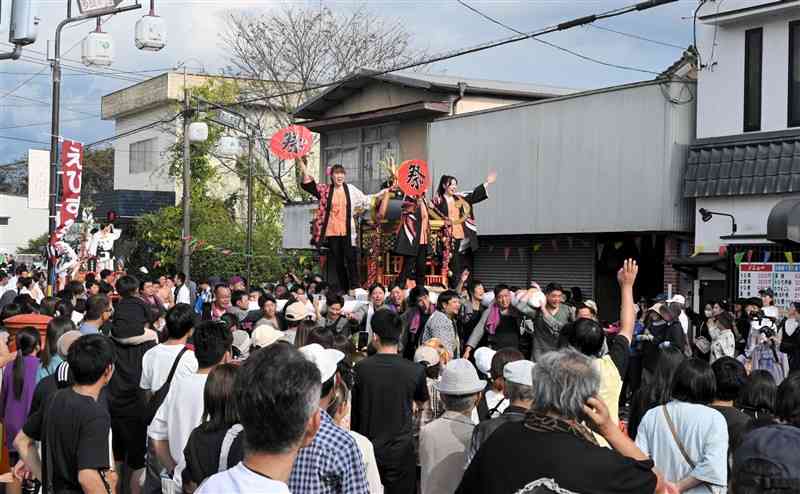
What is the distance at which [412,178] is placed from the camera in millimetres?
16500

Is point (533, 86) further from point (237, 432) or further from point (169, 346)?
point (237, 432)

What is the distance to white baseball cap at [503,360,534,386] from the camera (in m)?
5.27

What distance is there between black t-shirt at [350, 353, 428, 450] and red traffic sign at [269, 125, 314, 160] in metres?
9.87

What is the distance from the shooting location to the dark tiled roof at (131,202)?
42.9 meters

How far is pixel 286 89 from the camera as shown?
1604 inches

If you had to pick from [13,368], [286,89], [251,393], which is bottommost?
[13,368]

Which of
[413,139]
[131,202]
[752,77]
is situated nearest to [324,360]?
[752,77]

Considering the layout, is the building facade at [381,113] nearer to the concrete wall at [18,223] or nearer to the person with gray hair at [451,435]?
the person with gray hair at [451,435]

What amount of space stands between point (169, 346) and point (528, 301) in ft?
15.5

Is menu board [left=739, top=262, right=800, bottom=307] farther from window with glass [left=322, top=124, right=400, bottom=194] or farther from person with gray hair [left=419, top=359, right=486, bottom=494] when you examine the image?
person with gray hair [left=419, top=359, right=486, bottom=494]

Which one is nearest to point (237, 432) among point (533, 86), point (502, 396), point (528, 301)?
point (502, 396)

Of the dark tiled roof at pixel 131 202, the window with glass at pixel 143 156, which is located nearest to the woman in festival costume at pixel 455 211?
the dark tiled roof at pixel 131 202

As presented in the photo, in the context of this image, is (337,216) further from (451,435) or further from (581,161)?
(451,435)

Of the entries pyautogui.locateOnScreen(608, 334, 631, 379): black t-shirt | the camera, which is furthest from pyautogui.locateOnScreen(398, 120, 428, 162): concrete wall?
pyautogui.locateOnScreen(608, 334, 631, 379): black t-shirt
